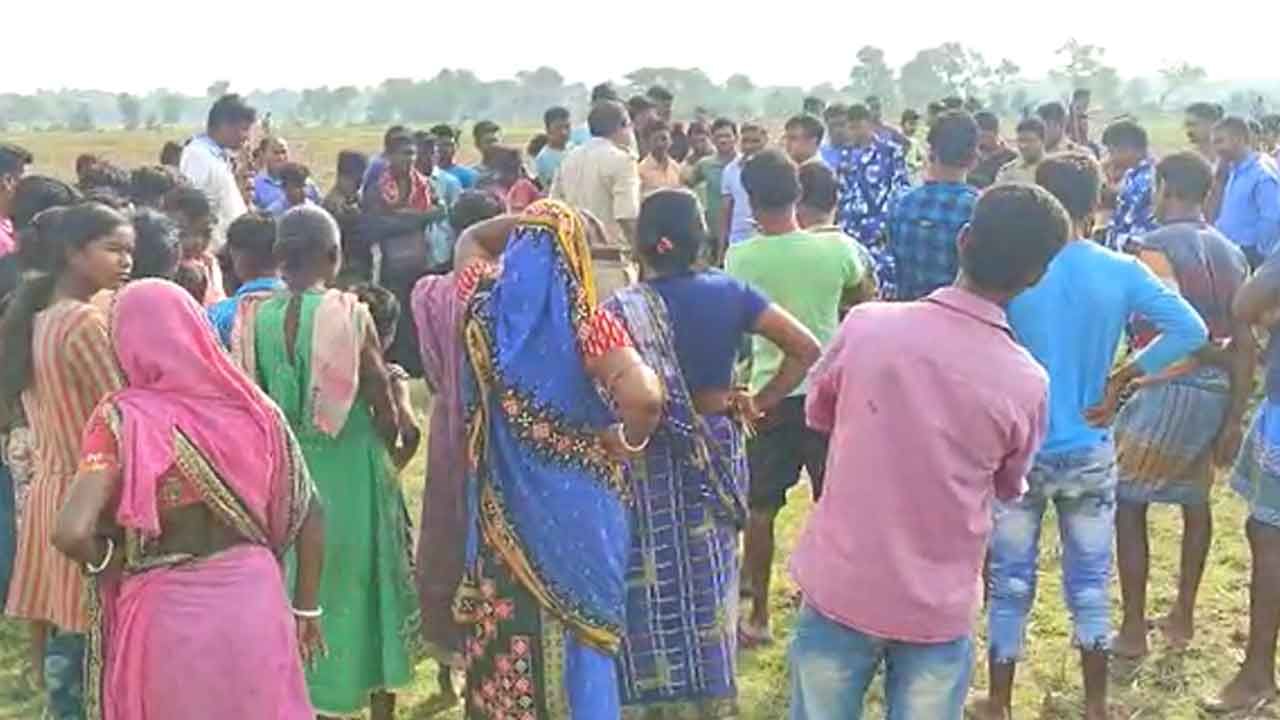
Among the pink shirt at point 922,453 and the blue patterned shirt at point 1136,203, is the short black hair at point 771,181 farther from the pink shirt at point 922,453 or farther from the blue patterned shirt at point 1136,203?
the blue patterned shirt at point 1136,203

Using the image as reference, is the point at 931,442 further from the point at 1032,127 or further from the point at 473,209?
the point at 1032,127

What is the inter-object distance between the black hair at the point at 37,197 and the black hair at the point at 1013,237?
3.45 metres

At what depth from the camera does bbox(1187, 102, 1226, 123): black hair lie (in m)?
8.81

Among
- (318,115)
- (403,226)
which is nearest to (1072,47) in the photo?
(318,115)

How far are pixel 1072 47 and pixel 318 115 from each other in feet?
219

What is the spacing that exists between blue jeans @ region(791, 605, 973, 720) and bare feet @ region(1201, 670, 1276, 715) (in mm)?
2076

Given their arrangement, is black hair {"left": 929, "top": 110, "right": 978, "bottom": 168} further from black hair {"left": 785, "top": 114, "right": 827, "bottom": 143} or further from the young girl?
black hair {"left": 785, "top": 114, "right": 827, "bottom": 143}

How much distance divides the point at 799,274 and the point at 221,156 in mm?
3381

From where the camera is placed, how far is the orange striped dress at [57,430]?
4.00 metres

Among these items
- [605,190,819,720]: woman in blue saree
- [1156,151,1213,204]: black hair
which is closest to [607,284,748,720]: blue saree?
[605,190,819,720]: woman in blue saree

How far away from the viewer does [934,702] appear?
3371 mm

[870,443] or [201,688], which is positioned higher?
[870,443]

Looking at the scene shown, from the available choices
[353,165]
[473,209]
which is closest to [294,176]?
[353,165]

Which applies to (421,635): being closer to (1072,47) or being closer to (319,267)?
(319,267)
